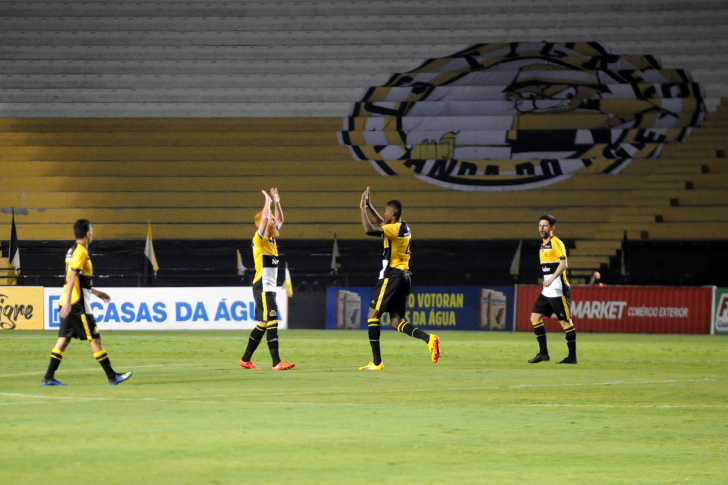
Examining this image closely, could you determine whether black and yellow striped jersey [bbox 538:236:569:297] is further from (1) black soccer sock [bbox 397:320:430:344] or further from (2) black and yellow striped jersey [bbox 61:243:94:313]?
(2) black and yellow striped jersey [bbox 61:243:94:313]

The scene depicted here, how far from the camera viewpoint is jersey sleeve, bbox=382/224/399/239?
12633mm

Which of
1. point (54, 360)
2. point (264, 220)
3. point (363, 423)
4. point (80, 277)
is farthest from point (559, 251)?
point (54, 360)

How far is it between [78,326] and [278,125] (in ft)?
84.1

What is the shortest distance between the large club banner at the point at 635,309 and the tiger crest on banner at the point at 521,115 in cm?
731

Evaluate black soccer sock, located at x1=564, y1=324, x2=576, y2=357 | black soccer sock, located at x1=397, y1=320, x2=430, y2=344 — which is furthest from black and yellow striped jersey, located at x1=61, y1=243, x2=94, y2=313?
black soccer sock, located at x1=564, y1=324, x2=576, y2=357

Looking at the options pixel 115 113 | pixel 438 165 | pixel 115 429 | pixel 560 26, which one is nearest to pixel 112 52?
pixel 115 113

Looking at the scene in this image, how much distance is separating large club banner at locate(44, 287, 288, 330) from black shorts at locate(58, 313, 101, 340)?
1458 centimetres

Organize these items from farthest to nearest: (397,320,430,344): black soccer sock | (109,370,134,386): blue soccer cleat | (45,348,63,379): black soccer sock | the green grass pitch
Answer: (397,320,430,344): black soccer sock < (109,370,134,386): blue soccer cleat < (45,348,63,379): black soccer sock < the green grass pitch

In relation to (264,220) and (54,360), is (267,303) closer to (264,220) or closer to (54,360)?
(264,220)

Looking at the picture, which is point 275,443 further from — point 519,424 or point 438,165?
point 438,165

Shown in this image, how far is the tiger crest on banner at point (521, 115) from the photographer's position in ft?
109

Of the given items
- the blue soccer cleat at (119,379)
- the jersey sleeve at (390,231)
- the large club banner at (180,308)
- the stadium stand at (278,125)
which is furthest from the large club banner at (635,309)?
the blue soccer cleat at (119,379)

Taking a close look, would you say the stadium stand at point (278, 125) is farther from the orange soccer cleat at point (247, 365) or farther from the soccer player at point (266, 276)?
the soccer player at point (266, 276)

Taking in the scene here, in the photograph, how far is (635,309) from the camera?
87.2ft
